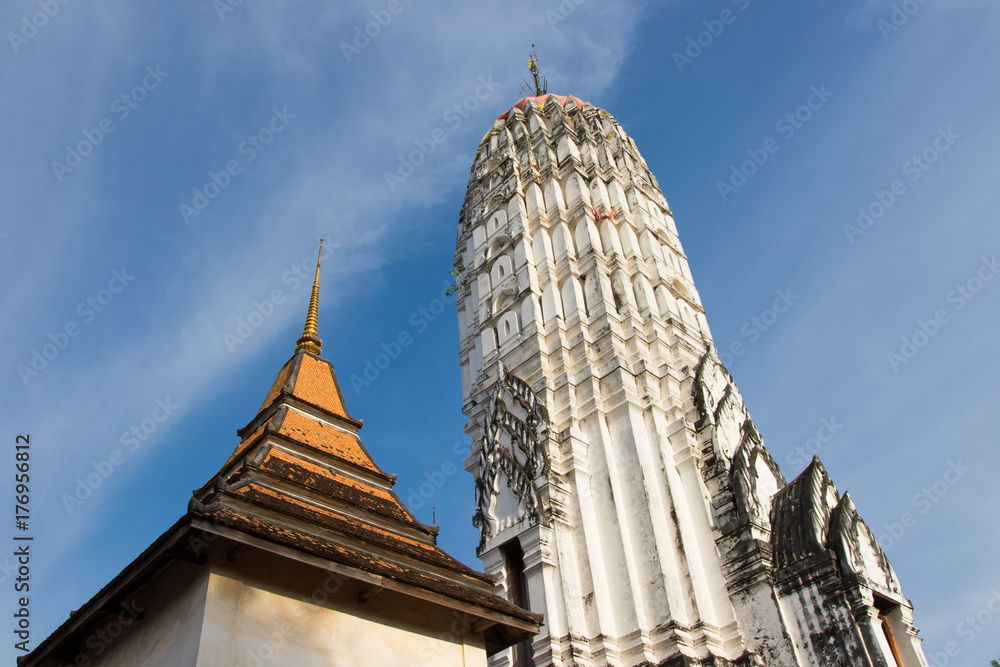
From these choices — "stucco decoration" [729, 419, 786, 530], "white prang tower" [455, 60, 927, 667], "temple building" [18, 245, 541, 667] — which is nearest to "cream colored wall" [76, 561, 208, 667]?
"temple building" [18, 245, 541, 667]

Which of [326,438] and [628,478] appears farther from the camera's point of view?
[628,478]

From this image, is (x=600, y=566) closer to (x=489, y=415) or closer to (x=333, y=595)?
(x=489, y=415)

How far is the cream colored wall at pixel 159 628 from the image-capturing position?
7090 millimetres

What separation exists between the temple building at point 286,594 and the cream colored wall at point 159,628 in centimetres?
2

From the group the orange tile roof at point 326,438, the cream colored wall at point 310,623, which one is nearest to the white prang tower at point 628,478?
the orange tile roof at point 326,438

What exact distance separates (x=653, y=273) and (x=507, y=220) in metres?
4.87

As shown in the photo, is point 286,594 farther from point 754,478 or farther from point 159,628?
point 754,478

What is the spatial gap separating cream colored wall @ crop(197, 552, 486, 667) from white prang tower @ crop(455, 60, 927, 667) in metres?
6.21

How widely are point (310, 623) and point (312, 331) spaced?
793cm

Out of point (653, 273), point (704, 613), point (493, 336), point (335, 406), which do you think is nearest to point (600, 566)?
point (704, 613)

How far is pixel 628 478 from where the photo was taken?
15.9 metres

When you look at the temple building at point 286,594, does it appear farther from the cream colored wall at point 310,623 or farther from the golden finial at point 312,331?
the golden finial at point 312,331

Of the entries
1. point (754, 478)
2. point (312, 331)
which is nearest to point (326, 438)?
point (312, 331)

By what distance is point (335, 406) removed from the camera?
42.4 ft
